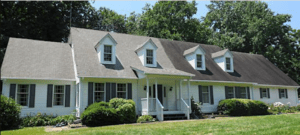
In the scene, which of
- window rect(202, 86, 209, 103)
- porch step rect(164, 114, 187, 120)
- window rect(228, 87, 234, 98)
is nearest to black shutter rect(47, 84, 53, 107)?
porch step rect(164, 114, 187, 120)

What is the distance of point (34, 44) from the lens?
1838 centimetres

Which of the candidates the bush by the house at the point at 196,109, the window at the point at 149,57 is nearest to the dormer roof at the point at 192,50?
the window at the point at 149,57

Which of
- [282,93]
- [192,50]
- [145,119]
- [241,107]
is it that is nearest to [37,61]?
[145,119]

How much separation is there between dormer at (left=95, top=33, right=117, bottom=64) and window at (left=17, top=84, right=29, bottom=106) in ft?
16.2

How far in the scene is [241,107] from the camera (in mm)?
18438

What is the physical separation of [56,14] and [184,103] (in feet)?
60.5

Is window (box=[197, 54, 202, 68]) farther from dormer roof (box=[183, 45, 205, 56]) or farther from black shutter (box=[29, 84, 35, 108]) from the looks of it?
black shutter (box=[29, 84, 35, 108])

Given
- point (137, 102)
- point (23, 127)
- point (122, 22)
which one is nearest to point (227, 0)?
point (122, 22)

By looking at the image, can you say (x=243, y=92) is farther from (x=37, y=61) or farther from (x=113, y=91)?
(x=37, y=61)

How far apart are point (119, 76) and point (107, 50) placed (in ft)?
8.32

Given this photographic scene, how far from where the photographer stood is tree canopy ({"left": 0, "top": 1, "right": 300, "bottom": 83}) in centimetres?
2650

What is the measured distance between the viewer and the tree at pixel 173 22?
32094 millimetres

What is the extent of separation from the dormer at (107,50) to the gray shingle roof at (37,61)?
7.31ft

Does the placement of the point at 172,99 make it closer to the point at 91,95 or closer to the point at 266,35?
the point at 91,95
